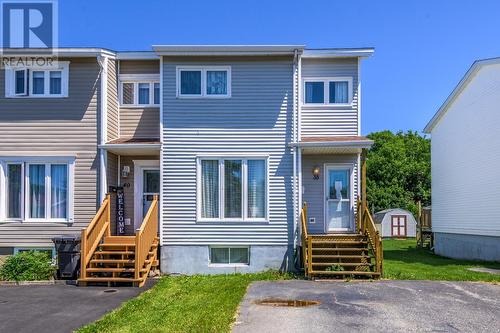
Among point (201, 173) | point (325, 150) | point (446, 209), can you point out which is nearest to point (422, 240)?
point (446, 209)

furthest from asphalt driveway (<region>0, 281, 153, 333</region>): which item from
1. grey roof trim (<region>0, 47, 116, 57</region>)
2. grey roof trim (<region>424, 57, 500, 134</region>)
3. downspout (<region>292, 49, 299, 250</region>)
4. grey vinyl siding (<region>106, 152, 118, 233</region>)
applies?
grey roof trim (<region>424, 57, 500, 134</region>)

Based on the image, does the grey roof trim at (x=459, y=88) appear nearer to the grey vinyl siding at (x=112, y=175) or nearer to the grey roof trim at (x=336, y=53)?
the grey roof trim at (x=336, y=53)

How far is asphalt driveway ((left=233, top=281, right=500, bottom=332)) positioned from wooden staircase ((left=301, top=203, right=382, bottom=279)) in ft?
1.88

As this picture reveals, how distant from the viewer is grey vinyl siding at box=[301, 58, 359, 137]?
14.0 meters

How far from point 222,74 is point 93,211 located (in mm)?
5211

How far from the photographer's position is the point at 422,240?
28.4 metres

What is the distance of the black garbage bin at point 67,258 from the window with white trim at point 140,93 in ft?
14.6

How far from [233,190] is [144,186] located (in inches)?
114

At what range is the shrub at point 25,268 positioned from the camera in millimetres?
12000

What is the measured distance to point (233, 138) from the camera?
13453 mm

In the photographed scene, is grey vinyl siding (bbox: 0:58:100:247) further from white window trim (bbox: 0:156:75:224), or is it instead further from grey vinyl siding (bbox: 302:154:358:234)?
grey vinyl siding (bbox: 302:154:358:234)

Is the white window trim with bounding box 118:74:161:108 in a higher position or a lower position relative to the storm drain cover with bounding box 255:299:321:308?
higher

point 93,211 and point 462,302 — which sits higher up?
point 93,211

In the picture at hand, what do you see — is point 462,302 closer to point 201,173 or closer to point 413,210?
point 201,173
